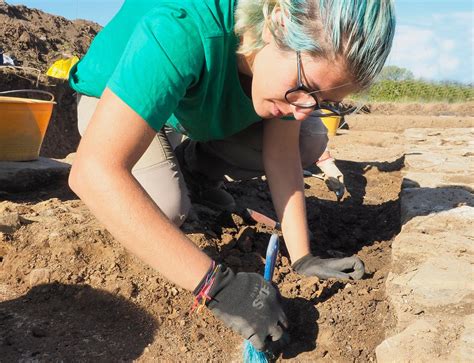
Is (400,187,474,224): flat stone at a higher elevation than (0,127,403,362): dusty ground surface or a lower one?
lower

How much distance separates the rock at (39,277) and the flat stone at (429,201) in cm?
167

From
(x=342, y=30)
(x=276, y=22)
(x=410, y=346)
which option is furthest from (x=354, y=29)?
(x=410, y=346)

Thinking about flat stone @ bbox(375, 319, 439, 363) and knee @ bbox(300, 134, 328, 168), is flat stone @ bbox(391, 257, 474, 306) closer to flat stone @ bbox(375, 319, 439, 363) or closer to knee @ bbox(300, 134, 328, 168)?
flat stone @ bbox(375, 319, 439, 363)

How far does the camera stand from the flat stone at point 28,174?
3.70 metres

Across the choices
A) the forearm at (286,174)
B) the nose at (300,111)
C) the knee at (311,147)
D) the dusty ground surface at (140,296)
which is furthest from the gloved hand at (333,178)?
the nose at (300,111)

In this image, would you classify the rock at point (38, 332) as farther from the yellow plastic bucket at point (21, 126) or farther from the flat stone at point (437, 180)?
the flat stone at point (437, 180)

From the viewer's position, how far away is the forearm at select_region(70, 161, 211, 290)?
5.16 feet

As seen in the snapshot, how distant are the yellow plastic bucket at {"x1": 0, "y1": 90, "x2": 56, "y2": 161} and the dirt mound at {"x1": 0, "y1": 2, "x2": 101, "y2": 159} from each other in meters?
0.58

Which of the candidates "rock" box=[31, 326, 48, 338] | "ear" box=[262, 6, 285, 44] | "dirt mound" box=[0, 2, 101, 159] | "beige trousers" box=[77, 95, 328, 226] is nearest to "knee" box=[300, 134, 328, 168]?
"beige trousers" box=[77, 95, 328, 226]

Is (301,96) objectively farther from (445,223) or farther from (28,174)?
(28,174)

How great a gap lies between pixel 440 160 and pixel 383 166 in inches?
27.6

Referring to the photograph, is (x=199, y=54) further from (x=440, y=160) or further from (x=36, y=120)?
(x=440, y=160)

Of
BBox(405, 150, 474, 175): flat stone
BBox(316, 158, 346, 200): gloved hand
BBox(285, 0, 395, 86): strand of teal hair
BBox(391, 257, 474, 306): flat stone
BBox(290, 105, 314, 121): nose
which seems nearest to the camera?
BBox(285, 0, 395, 86): strand of teal hair

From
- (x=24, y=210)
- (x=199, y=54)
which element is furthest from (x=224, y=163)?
(x=199, y=54)
